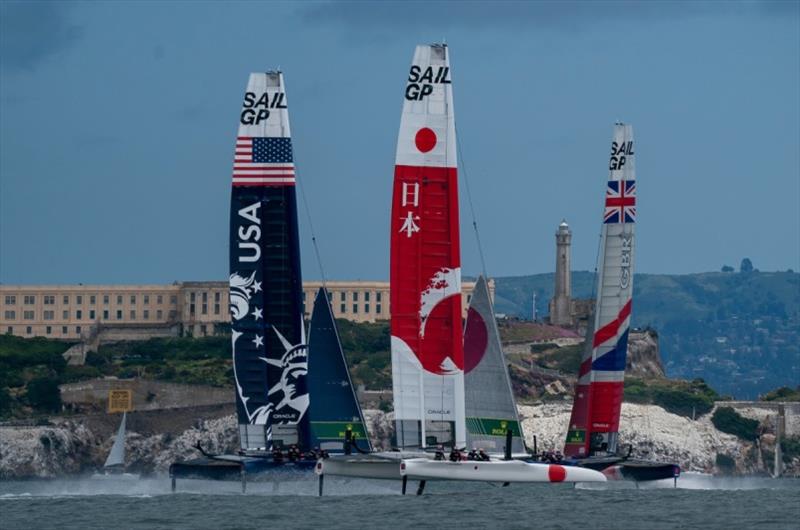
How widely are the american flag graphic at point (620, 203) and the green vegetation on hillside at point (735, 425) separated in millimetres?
57996

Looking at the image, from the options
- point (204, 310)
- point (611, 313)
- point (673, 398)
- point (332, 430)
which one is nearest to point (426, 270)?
point (332, 430)

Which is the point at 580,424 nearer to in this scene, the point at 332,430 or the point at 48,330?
the point at 332,430

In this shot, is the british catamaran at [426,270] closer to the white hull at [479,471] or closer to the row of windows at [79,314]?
the white hull at [479,471]

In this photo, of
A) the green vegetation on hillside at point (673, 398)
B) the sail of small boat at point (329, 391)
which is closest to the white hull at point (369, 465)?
the sail of small boat at point (329, 391)

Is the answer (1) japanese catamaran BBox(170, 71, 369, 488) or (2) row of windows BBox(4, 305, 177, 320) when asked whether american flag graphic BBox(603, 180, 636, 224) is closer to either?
(1) japanese catamaran BBox(170, 71, 369, 488)

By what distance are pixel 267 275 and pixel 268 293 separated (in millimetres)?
518

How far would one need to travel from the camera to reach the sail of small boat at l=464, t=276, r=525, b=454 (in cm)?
6084

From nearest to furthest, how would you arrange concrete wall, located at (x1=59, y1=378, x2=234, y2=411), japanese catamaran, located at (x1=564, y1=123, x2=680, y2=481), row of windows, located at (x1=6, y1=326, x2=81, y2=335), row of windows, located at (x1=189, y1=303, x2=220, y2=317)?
japanese catamaran, located at (x1=564, y1=123, x2=680, y2=481), concrete wall, located at (x1=59, y1=378, x2=234, y2=411), row of windows, located at (x1=189, y1=303, x2=220, y2=317), row of windows, located at (x1=6, y1=326, x2=81, y2=335)

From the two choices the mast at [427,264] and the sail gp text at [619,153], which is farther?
the sail gp text at [619,153]

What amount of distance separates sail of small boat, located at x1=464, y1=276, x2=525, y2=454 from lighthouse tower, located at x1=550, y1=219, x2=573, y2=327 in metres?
84.7

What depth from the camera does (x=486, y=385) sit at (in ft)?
202

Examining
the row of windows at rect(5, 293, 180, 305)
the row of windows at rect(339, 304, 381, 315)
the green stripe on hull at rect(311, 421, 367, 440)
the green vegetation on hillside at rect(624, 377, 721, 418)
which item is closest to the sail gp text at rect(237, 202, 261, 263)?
the green stripe on hull at rect(311, 421, 367, 440)

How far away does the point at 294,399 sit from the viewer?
6097 centimetres

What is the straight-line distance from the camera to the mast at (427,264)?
4919cm
